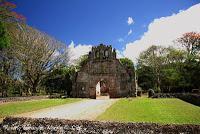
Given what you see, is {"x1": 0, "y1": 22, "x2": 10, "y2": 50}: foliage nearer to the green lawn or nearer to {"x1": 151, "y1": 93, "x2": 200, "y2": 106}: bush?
the green lawn

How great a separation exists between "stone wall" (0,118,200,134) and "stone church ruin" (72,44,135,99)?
31102 millimetres

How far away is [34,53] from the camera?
1624 inches

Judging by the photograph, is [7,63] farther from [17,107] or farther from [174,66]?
[174,66]

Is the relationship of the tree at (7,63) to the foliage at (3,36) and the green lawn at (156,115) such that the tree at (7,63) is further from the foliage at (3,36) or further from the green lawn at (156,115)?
the green lawn at (156,115)

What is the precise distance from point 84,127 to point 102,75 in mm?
32283

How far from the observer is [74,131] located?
21.7 feet

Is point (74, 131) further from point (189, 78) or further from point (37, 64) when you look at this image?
point (189, 78)

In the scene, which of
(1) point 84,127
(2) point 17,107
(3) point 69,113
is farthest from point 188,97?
(1) point 84,127

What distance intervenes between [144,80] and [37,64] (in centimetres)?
2585

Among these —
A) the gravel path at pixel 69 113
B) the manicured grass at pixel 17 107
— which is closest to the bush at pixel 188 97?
the gravel path at pixel 69 113

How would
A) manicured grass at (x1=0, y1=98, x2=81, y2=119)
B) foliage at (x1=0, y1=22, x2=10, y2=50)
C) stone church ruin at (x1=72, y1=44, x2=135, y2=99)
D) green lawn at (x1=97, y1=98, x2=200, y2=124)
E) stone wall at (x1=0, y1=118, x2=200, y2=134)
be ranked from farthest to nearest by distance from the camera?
stone church ruin at (x1=72, y1=44, x2=135, y2=99)
foliage at (x1=0, y1=22, x2=10, y2=50)
manicured grass at (x1=0, y1=98, x2=81, y2=119)
green lawn at (x1=97, y1=98, x2=200, y2=124)
stone wall at (x1=0, y1=118, x2=200, y2=134)

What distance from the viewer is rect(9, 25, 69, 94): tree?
39828mm

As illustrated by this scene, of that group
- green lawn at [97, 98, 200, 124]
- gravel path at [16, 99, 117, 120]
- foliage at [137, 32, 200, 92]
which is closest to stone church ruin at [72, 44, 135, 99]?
foliage at [137, 32, 200, 92]

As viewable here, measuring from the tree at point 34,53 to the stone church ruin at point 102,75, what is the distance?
7774 mm
